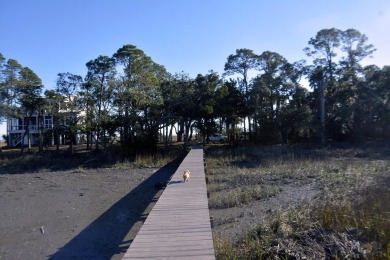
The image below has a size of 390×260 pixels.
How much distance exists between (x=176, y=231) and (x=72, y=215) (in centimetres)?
557

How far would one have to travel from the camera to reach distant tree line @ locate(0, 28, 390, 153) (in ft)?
94.2

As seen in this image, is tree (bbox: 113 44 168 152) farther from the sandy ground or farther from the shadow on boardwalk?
the shadow on boardwalk

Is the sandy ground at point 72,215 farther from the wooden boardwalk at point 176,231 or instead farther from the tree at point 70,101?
the tree at point 70,101

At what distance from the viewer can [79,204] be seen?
38.2 feet

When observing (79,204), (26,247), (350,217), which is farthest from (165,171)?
(350,217)

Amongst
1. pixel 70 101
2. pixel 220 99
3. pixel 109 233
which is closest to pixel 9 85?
pixel 70 101

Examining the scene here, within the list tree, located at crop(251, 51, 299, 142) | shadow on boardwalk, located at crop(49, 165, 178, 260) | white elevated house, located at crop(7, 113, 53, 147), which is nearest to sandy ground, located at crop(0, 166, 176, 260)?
shadow on boardwalk, located at crop(49, 165, 178, 260)

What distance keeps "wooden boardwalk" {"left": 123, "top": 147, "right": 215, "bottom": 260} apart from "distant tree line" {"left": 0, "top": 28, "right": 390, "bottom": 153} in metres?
20.5

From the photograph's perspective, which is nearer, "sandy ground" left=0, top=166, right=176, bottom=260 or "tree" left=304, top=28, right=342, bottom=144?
"sandy ground" left=0, top=166, right=176, bottom=260

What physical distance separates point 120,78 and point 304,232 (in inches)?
997

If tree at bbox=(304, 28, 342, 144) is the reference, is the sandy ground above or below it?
below

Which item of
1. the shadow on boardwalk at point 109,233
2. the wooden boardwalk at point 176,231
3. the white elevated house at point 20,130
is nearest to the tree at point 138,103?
the shadow on boardwalk at point 109,233

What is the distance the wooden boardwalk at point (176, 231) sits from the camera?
15.2 feet

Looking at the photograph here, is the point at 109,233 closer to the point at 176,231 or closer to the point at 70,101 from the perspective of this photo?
the point at 176,231
